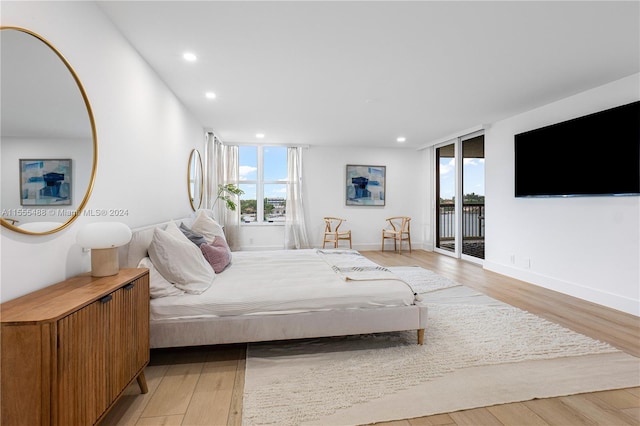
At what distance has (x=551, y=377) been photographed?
202 cm

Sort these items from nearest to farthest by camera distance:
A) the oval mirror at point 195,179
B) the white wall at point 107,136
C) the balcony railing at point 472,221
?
the white wall at point 107,136
the oval mirror at point 195,179
the balcony railing at point 472,221

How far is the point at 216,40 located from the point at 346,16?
3.59ft

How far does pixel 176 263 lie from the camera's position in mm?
2232

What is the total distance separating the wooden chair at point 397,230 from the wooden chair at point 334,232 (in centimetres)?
92

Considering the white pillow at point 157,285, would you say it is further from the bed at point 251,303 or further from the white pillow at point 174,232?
the white pillow at point 174,232

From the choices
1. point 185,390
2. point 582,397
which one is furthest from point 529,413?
point 185,390

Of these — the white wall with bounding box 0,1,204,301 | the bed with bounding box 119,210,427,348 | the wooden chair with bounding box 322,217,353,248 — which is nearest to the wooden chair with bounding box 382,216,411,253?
the wooden chair with bounding box 322,217,353,248

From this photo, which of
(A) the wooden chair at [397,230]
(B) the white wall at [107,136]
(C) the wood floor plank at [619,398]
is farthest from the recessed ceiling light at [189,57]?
(A) the wooden chair at [397,230]

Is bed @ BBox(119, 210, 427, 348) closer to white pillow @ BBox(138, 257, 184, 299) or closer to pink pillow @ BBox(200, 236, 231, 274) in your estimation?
white pillow @ BBox(138, 257, 184, 299)

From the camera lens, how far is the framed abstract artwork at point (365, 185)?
7.23 m

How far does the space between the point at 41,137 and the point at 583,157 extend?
497 centimetres

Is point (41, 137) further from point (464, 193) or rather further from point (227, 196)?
point (464, 193)

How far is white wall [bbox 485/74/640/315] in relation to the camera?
3.23 m

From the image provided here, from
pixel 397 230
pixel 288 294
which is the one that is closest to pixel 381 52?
pixel 288 294
